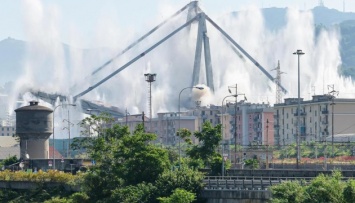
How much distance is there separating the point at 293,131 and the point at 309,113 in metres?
7.65

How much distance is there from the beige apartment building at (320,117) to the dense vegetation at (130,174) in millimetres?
71240

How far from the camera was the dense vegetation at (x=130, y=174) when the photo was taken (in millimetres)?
59725

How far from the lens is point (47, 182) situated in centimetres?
7625

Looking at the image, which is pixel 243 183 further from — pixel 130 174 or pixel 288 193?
pixel 130 174

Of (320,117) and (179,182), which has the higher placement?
(320,117)

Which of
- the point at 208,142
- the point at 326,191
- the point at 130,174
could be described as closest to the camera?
the point at 326,191

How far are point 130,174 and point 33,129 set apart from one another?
1502 inches

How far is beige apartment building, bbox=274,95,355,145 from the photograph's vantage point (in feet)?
490

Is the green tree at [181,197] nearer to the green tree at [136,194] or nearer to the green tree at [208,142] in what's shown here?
the green tree at [136,194]

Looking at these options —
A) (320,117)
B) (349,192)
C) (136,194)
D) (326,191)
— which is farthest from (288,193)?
(320,117)

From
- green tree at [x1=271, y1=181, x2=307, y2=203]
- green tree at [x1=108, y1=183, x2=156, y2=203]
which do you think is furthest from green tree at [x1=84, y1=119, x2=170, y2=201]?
green tree at [x1=271, y1=181, x2=307, y2=203]

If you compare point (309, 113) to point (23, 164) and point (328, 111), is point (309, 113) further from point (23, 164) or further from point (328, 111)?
point (23, 164)

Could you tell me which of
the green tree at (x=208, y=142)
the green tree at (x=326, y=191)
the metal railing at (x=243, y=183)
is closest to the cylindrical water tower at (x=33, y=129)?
the green tree at (x=208, y=142)

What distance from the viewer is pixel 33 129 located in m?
101
